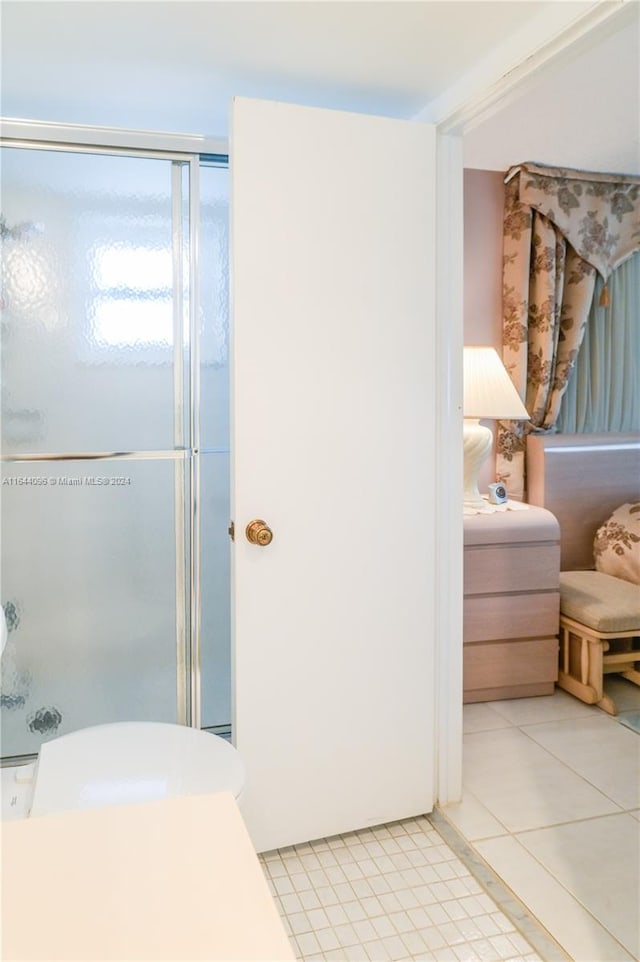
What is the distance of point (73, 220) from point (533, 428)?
2286 mm

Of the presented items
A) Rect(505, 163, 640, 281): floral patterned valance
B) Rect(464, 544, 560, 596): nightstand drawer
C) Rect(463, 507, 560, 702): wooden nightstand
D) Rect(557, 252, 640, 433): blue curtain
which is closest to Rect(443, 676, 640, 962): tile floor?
Rect(463, 507, 560, 702): wooden nightstand

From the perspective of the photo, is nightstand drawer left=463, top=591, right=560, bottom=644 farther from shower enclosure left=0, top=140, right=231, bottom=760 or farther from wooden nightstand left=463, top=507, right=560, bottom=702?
shower enclosure left=0, top=140, right=231, bottom=760

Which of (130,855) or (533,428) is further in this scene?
(533,428)

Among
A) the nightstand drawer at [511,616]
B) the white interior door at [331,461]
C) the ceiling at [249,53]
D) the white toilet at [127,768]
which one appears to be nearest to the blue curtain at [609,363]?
the nightstand drawer at [511,616]

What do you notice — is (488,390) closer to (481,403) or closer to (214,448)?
(481,403)

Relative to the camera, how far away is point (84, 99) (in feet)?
7.11

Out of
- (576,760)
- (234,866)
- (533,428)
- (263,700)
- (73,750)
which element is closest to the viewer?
(234,866)

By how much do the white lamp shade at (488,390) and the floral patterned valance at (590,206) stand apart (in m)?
0.74

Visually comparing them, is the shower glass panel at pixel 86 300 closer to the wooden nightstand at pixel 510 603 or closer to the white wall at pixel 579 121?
the white wall at pixel 579 121

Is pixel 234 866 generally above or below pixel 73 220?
below

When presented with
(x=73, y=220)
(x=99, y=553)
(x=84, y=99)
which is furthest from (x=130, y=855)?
(x=84, y=99)

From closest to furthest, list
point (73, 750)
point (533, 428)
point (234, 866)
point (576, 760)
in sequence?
point (234, 866) → point (73, 750) → point (576, 760) → point (533, 428)

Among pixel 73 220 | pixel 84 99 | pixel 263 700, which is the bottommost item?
pixel 263 700

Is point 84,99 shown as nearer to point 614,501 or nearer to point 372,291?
point 372,291
